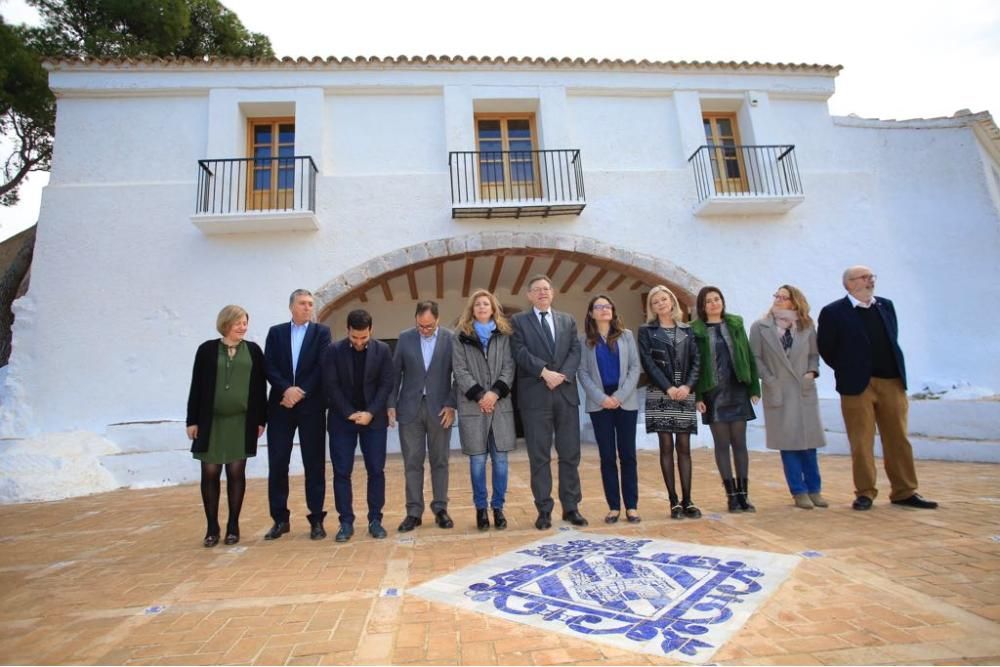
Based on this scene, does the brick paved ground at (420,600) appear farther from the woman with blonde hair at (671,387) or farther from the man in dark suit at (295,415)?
the woman with blonde hair at (671,387)

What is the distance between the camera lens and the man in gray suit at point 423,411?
332 centimetres

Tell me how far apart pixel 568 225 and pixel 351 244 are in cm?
332

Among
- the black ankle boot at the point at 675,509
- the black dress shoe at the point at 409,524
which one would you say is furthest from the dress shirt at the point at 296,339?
the black ankle boot at the point at 675,509

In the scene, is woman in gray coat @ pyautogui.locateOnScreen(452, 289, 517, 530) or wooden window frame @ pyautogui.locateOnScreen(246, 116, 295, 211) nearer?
woman in gray coat @ pyautogui.locateOnScreen(452, 289, 517, 530)

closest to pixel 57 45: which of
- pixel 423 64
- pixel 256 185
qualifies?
pixel 256 185

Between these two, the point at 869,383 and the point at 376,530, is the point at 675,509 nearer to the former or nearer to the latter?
the point at 869,383

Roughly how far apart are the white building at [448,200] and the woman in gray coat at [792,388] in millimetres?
4214

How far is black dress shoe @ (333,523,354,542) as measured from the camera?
313 centimetres

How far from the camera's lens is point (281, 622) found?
194cm

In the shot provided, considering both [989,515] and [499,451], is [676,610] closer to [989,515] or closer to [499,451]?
[499,451]

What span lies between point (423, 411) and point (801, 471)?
2690 mm

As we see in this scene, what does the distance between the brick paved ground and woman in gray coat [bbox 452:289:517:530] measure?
294 millimetres

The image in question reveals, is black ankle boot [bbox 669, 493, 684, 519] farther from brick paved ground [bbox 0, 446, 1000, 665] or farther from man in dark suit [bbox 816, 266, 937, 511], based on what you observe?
man in dark suit [bbox 816, 266, 937, 511]

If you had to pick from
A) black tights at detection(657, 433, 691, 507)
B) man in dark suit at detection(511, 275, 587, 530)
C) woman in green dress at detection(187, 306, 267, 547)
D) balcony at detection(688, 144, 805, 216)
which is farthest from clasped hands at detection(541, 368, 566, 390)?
balcony at detection(688, 144, 805, 216)
